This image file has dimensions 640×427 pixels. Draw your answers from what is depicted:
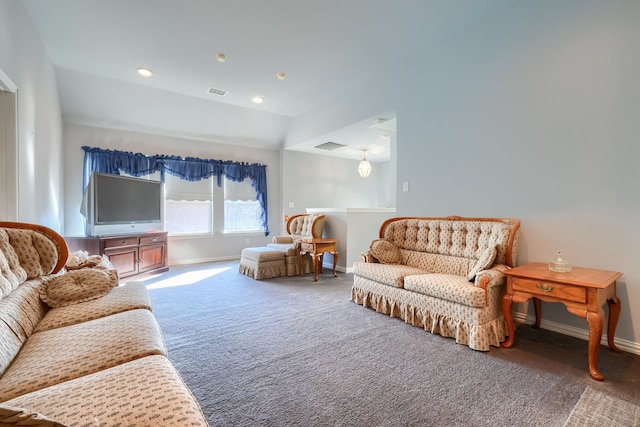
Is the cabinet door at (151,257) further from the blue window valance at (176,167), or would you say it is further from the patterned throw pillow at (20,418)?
the patterned throw pillow at (20,418)

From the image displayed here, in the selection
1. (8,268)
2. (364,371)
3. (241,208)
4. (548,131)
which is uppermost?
(548,131)

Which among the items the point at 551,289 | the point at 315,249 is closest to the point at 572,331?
the point at 551,289

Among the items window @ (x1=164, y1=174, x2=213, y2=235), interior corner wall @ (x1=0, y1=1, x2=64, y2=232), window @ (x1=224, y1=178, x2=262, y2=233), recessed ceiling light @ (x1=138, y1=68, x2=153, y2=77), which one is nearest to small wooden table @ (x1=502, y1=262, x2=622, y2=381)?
interior corner wall @ (x1=0, y1=1, x2=64, y2=232)

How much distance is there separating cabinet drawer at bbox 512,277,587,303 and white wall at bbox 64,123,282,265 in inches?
212

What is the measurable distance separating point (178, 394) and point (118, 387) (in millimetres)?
217

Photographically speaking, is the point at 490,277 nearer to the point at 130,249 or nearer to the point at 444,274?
the point at 444,274

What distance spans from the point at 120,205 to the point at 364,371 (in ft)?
14.2

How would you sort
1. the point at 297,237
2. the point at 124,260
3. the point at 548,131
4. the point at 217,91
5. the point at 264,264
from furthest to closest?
the point at 297,237
the point at 217,91
the point at 264,264
the point at 124,260
the point at 548,131

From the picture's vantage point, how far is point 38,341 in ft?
4.75

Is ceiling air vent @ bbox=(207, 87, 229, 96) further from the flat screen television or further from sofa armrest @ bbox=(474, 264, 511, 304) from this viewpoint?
sofa armrest @ bbox=(474, 264, 511, 304)

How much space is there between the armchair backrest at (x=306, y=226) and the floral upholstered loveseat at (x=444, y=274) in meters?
1.63

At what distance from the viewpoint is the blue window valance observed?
4973 mm

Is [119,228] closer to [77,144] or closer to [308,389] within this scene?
[77,144]

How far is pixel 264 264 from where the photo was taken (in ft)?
15.1
